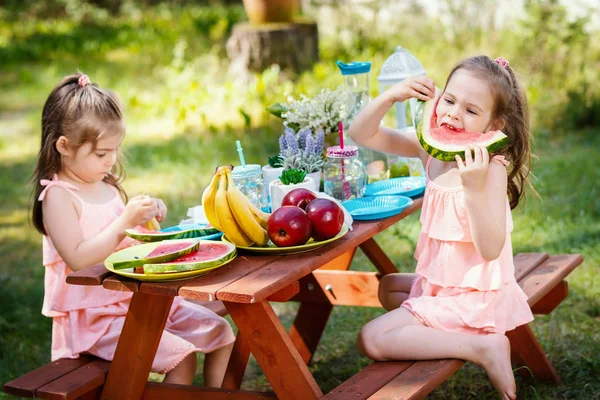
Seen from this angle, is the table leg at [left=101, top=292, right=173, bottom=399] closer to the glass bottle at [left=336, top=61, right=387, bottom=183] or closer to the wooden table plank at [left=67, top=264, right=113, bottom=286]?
the wooden table plank at [left=67, top=264, right=113, bottom=286]

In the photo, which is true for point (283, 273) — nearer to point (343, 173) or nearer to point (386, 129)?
point (343, 173)

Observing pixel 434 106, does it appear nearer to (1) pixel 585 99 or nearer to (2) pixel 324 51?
(1) pixel 585 99

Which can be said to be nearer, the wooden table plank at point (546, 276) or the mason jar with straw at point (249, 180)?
the mason jar with straw at point (249, 180)

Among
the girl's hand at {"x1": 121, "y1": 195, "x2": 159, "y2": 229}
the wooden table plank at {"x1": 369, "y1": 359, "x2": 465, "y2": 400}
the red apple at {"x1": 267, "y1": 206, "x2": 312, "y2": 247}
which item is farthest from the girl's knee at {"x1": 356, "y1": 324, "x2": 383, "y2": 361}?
the girl's hand at {"x1": 121, "y1": 195, "x2": 159, "y2": 229}

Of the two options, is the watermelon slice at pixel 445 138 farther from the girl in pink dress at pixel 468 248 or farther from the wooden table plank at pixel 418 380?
the wooden table plank at pixel 418 380

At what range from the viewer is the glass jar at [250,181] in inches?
135

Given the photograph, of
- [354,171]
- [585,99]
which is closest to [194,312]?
[354,171]

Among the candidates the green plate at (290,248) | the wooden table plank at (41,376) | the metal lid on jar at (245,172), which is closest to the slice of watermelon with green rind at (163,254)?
the green plate at (290,248)

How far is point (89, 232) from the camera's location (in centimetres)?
357

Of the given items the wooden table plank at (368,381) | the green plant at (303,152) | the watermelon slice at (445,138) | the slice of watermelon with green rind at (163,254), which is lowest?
the wooden table plank at (368,381)

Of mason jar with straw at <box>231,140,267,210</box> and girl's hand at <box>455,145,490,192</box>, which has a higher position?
girl's hand at <box>455,145,490,192</box>

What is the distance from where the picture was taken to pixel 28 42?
589 inches

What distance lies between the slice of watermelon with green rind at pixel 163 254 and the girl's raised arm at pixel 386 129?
95 cm

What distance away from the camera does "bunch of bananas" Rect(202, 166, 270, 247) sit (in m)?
2.93
